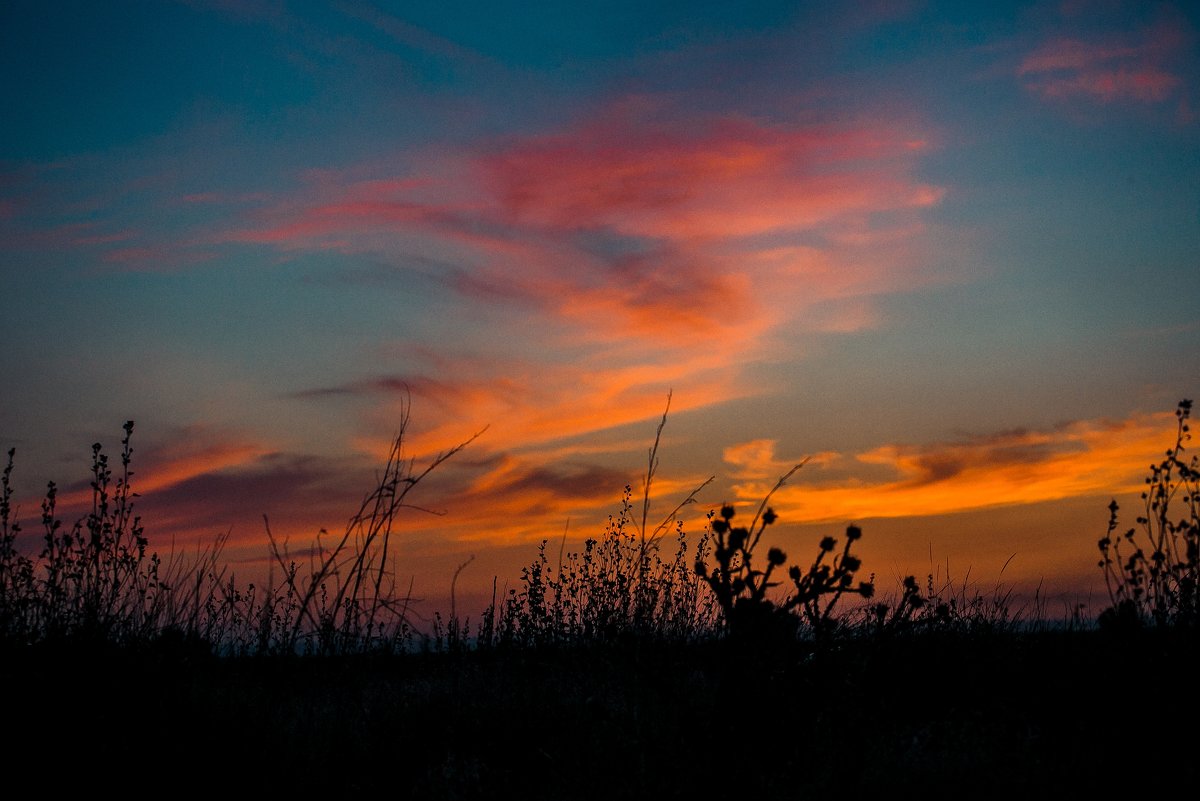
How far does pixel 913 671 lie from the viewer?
7.01 m

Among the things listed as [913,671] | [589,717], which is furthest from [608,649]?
[913,671]

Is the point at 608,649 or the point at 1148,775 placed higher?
the point at 608,649

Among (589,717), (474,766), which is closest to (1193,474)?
(589,717)

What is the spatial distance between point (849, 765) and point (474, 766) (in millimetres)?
2003

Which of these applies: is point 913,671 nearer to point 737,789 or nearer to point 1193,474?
point 1193,474

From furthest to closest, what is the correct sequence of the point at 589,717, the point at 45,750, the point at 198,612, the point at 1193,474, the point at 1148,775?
the point at 198,612 < the point at 1193,474 < the point at 589,717 < the point at 45,750 < the point at 1148,775

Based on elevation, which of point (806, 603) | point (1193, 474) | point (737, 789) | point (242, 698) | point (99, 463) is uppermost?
point (99, 463)

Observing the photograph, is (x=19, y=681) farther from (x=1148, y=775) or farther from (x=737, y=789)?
(x=1148, y=775)

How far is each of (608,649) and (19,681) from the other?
4.16 meters

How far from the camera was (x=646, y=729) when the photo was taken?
5047 mm

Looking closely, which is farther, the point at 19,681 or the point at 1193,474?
the point at 1193,474

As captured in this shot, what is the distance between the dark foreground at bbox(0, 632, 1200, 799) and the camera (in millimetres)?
4430

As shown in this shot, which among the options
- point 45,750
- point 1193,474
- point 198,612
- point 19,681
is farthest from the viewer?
point 198,612

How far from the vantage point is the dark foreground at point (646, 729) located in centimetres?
443
